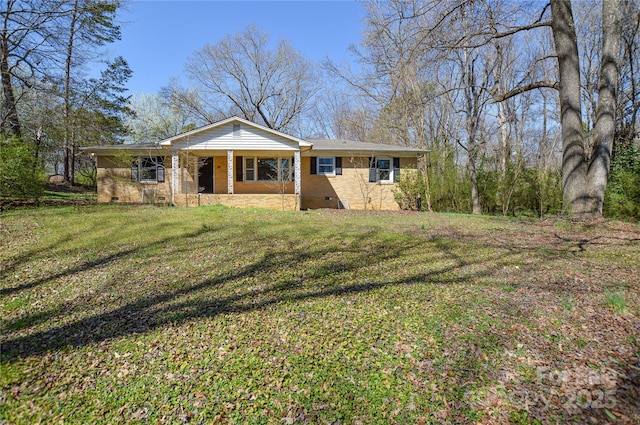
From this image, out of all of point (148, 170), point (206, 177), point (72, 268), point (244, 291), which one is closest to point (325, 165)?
point (206, 177)

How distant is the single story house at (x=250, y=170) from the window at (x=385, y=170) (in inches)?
1.8

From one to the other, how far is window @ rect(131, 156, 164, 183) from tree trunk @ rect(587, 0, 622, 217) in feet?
51.4

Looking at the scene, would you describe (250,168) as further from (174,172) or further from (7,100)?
(7,100)

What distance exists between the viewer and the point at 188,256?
554 centimetres

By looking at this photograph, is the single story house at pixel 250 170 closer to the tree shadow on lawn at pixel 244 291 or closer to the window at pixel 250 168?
the window at pixel 250 168

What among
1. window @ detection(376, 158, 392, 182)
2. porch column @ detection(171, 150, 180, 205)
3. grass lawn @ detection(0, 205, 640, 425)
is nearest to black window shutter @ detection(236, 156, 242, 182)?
porch column @ detection(171, 150, 180, 205)

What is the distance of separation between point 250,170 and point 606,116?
12.8m

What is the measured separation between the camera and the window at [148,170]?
1482 cm

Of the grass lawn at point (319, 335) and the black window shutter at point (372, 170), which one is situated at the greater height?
the black window shutter at point (372, 170)

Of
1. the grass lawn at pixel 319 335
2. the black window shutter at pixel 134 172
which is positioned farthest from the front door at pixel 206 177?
the grass lawn at pixel 319 335

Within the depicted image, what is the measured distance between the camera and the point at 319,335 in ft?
9.98

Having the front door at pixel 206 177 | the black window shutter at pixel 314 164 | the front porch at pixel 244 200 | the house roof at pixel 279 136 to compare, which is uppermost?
the house roof at pixel 279 136

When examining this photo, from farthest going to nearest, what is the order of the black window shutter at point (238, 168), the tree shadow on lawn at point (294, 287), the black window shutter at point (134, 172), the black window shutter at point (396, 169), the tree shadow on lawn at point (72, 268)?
the black window shutter at point (396, 169)
the black window shutter at point (238, 168)
the black window shutter at point (134, 172)
the tree shadow on lawn at point (72, 268)
the tree shadow on lawn at point (294, 287)

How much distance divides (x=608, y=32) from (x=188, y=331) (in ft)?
39.5
